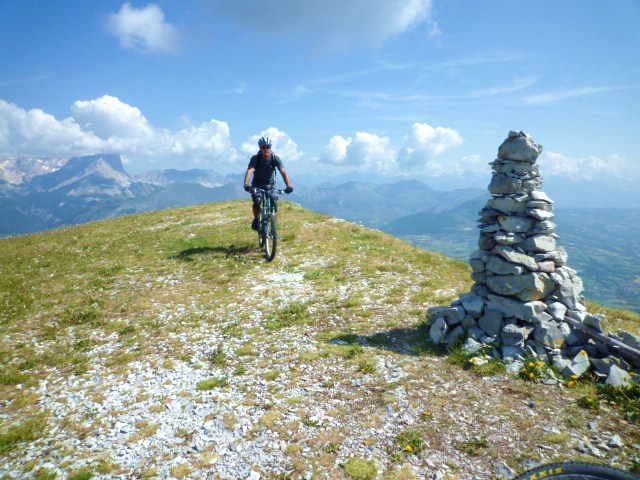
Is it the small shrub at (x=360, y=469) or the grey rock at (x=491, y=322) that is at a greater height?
the grey rock at (x=491, y=322)

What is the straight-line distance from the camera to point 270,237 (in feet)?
67.4

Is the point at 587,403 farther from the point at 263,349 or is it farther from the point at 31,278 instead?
the point at 31,278

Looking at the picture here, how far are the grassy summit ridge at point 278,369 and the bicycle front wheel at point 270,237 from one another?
62 cm

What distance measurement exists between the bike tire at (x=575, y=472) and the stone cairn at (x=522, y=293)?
3.39 metres

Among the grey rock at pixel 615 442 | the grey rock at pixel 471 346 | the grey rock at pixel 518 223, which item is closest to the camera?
the grey rock at pixel 615 442

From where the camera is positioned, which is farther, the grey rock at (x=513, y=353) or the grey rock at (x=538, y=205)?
the grey rock at (x=538, y=205)

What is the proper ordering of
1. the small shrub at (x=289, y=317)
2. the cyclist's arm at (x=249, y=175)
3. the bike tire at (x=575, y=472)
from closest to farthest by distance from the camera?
1. the bike tire at (x=575, y=472)
2. the small shrub at (x=289, y=317)
3. the cyclist's arm at (x=249, y=175)

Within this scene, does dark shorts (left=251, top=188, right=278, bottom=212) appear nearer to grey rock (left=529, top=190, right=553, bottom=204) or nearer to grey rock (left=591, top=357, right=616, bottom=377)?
grey rock (left=529, top=190, right=553, bottom=204)

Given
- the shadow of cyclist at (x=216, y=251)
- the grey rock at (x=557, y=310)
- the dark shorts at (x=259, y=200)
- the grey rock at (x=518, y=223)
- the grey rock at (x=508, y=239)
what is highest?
the dark shorts at (x=259, y=200)

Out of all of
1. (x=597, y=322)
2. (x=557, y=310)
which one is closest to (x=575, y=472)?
(x=597, y=322)

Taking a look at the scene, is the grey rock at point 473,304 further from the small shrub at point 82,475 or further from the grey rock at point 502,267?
the small shrub at point 82,475

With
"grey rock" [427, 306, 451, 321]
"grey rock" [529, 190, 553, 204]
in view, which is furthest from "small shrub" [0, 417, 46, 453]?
"grey rock" [529, 190, 553, 204]

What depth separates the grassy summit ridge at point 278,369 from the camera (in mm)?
6949

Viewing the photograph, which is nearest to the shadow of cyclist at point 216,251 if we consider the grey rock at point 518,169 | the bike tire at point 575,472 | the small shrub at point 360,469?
the grey rock at point 518,169
